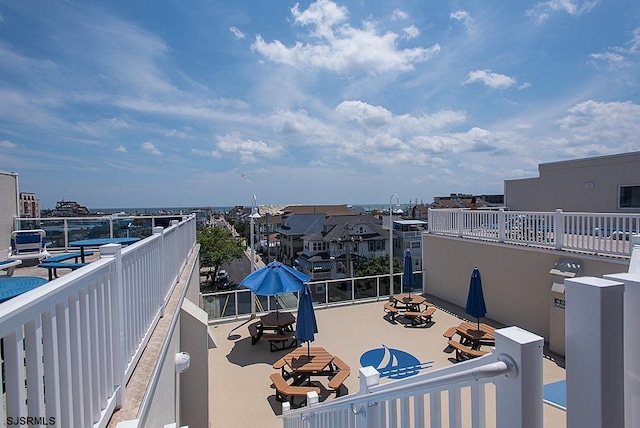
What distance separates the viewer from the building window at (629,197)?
11570mm

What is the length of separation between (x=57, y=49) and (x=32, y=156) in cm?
779

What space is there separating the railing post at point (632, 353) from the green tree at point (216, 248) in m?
39.4

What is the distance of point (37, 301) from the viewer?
1.14m

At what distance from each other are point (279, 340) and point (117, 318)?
6.04 metres

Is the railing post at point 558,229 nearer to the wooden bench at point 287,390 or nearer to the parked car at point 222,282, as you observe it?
the wooden bench at point 287,390

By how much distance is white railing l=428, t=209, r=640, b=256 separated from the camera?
21.9 ft

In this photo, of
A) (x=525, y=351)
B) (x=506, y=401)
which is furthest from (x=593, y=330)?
(x=506, y=401)

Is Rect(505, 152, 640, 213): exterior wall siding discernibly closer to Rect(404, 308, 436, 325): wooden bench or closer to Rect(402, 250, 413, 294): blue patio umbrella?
Rect(402, 250, 413, 294): blue patio umbrella

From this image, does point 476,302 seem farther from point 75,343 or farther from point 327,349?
point 75,343

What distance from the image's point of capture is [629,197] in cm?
Answer: 1179

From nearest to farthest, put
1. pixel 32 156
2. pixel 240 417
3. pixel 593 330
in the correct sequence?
pixel 593 330 < pixel 240 417 < pixel 32 156

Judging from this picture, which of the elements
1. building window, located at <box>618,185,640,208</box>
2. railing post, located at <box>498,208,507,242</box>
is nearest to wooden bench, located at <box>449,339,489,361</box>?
railing post, located at <box>498,208,507,242</box>

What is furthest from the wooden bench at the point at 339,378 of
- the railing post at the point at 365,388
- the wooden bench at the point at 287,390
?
the railing post at the point at 365,388

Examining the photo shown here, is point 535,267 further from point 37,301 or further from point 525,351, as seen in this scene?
point 37,301
